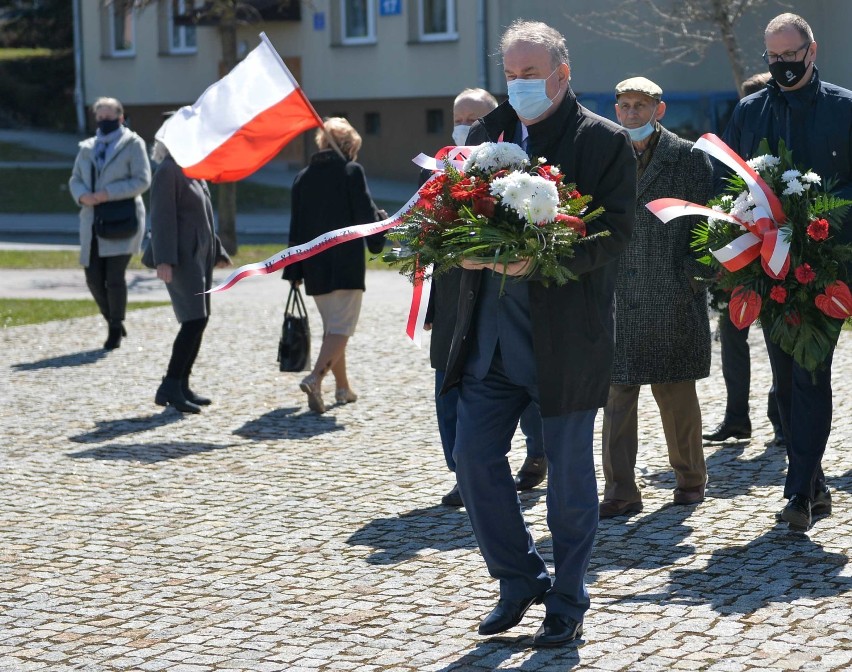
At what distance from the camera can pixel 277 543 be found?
21.0 feet

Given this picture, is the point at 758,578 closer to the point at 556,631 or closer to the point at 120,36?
the point at 556,631

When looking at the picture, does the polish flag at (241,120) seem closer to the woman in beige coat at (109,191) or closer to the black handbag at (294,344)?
the black handbag at (294,344)

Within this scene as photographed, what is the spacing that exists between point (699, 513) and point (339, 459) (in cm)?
233

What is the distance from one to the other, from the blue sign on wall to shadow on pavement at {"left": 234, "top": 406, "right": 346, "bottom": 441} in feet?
79.7

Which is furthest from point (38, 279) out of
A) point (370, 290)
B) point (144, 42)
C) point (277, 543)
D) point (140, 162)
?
point (144, 42)

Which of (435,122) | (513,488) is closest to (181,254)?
(513,488)

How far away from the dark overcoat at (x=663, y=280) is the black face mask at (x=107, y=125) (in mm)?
6600

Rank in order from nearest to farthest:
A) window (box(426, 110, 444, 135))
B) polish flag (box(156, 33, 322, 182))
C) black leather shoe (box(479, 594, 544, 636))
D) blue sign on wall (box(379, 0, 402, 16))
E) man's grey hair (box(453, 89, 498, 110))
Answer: black leather shoe (box(479, 594, 544, 636))
man's grey hair (box(453, 89, 498, 110))
polish flag (box(156, 33, 322, 182))
blue sign on wall (box(379, 0, 402, 16))
window (box(426, 110, 444, 135))

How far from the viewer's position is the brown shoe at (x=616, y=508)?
22.0 ft

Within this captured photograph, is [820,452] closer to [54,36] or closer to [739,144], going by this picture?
[739,144]

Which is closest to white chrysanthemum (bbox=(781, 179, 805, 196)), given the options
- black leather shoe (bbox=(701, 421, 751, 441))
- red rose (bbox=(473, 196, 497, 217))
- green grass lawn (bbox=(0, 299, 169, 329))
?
red rose (bbox=(473, 196, 497, 217))

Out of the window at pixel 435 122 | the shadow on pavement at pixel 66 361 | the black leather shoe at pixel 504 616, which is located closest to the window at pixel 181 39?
the window at pixel 435 122

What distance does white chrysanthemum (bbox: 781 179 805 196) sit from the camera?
6000 millimetres

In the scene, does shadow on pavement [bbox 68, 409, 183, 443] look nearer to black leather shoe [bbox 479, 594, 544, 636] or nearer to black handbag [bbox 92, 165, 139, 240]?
black handbag [bbox 92, 165, 139, 240]
